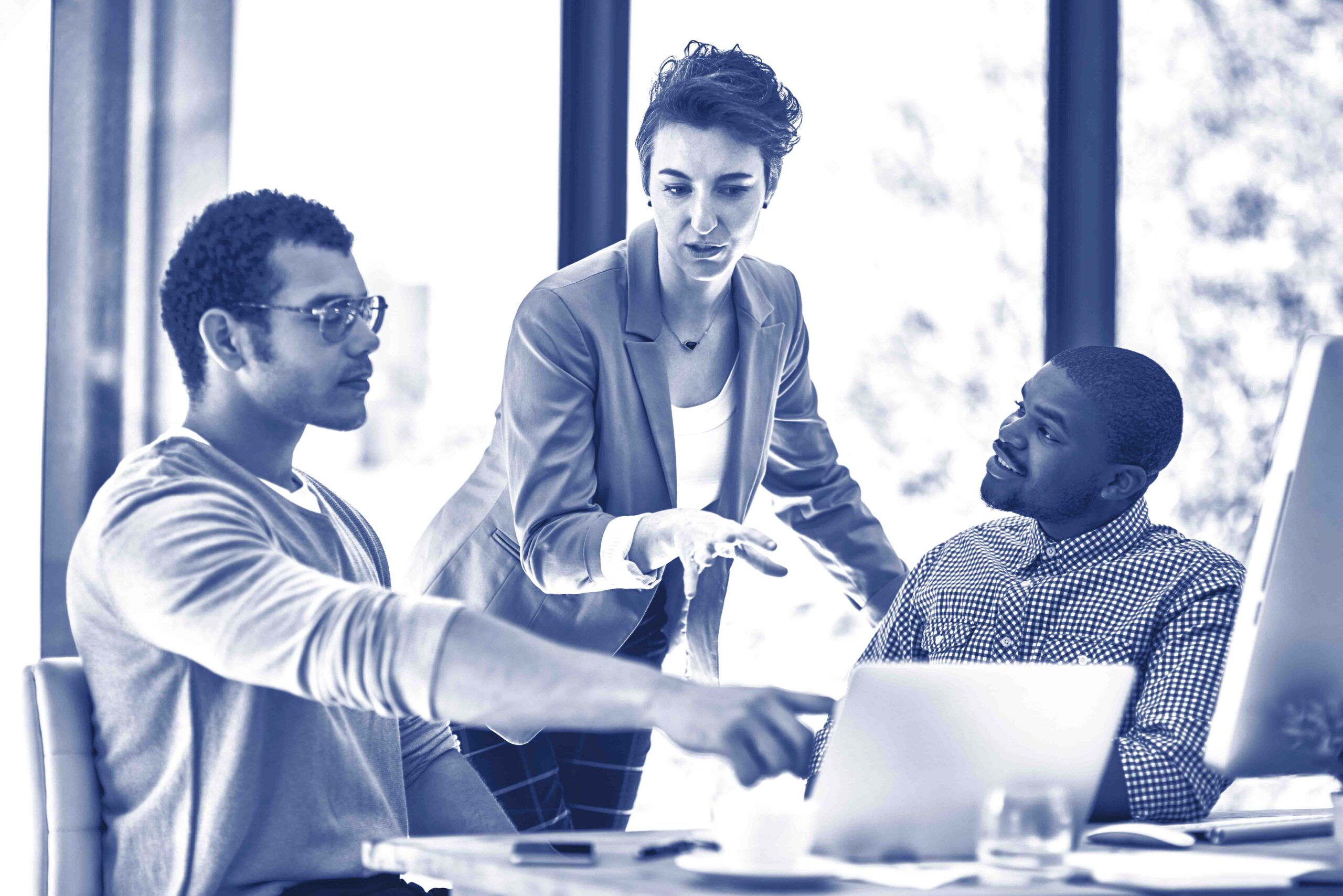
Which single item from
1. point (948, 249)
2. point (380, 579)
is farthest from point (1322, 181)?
point (380, 579)

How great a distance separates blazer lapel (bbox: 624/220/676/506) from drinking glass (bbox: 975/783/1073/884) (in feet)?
4.13

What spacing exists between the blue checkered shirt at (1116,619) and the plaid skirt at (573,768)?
0.40 metres

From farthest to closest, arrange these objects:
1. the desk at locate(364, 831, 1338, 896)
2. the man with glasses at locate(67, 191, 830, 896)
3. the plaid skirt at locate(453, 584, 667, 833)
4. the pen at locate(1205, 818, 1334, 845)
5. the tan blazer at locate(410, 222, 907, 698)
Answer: the plaid skirt at locate(453, 584, 667, 833) < the tan blazer at locate(410, 222, 907, 698) < the pen at locate(1205, 818, 1334, 845) < the man with glasses at locate(67, 191, 830, 896) < the desk at locate(364, 831, 1338, 896)

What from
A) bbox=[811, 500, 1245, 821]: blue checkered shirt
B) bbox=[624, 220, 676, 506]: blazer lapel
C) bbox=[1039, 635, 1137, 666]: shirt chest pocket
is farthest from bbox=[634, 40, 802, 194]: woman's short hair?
bbox=[1039, 635, 1137, 666]: shirt chest pocket

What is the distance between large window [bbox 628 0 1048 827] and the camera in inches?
127

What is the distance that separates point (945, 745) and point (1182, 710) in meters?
0.68

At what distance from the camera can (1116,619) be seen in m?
1.96

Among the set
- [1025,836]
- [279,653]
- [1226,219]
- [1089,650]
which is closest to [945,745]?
[1025,836]

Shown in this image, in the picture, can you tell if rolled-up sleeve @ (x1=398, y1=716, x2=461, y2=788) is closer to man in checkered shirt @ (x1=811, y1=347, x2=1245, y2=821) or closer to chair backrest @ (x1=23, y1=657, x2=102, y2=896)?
chair backrest @ (x1=23, y1=657, x2=102, y2=896)

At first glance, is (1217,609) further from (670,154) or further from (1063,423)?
(670,154)

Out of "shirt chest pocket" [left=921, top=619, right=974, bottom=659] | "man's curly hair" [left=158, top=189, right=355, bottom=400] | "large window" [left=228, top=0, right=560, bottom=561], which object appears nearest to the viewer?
"man's curly hair" [left=158, top=189, right=355, bottom=400]

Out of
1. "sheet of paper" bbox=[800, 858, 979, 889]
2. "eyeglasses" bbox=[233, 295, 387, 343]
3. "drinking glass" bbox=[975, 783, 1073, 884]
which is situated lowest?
"sheet of paper" bbox=[800, 858, 979, 889]

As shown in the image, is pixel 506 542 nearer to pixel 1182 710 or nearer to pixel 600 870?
pixel 1182 710

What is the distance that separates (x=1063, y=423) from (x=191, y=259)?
48.5 inches
